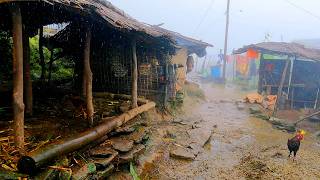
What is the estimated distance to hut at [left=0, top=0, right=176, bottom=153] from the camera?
5.53 metres

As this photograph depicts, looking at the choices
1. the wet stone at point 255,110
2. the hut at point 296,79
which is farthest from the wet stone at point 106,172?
the hut at point 296,79

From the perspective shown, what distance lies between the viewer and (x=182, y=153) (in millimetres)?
9070

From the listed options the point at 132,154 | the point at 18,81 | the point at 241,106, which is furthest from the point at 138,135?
the point at 241,106

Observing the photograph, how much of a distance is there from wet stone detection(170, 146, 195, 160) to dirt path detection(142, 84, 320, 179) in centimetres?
15

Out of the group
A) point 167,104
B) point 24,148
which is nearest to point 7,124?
point 24,148

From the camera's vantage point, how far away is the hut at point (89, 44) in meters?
5.53

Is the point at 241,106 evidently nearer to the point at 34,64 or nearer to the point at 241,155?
the point at 241,155

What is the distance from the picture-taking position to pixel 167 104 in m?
13.6

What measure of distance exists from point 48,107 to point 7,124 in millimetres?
2052

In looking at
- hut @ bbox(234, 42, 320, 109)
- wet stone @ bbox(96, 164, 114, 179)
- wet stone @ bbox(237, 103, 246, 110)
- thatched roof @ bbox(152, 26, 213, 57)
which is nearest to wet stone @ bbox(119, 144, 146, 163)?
wet stone @ bbox(96, 164, 114, 179)

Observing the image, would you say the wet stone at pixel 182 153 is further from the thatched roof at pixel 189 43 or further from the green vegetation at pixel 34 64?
the thatched roof at pixel 189 43

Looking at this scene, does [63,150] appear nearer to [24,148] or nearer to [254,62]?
[24,148]

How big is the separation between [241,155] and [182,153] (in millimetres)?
2108

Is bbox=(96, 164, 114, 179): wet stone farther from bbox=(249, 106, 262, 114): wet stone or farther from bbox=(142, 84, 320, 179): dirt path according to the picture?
bbox=(249, 106, 262, 114): wet stone
